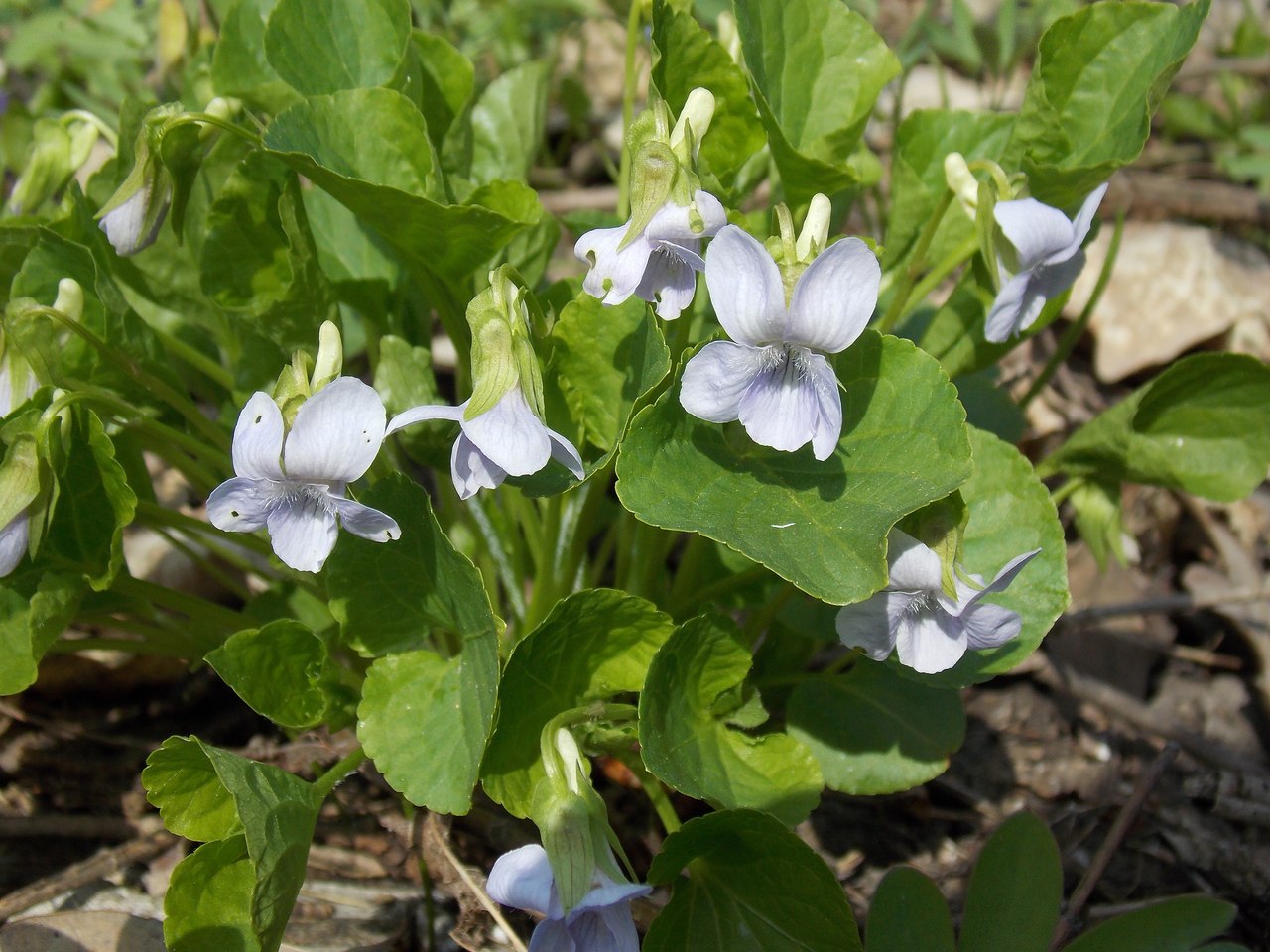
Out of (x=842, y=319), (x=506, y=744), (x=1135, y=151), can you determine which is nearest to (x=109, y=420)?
(x=506, y=744)

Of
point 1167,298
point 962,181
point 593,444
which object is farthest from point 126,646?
point 1167,298

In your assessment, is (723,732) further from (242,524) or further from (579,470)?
(242,524)

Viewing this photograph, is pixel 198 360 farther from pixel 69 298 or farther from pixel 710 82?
pixel 710 82

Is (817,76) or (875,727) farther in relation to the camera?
(817,76)

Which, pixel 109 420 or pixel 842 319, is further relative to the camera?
pixel 109 420

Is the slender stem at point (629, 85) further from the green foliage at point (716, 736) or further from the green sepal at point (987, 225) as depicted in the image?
the green foliage at point (716, 736)

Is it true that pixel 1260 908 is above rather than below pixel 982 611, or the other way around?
below

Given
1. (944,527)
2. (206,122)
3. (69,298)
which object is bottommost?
(944,527)
